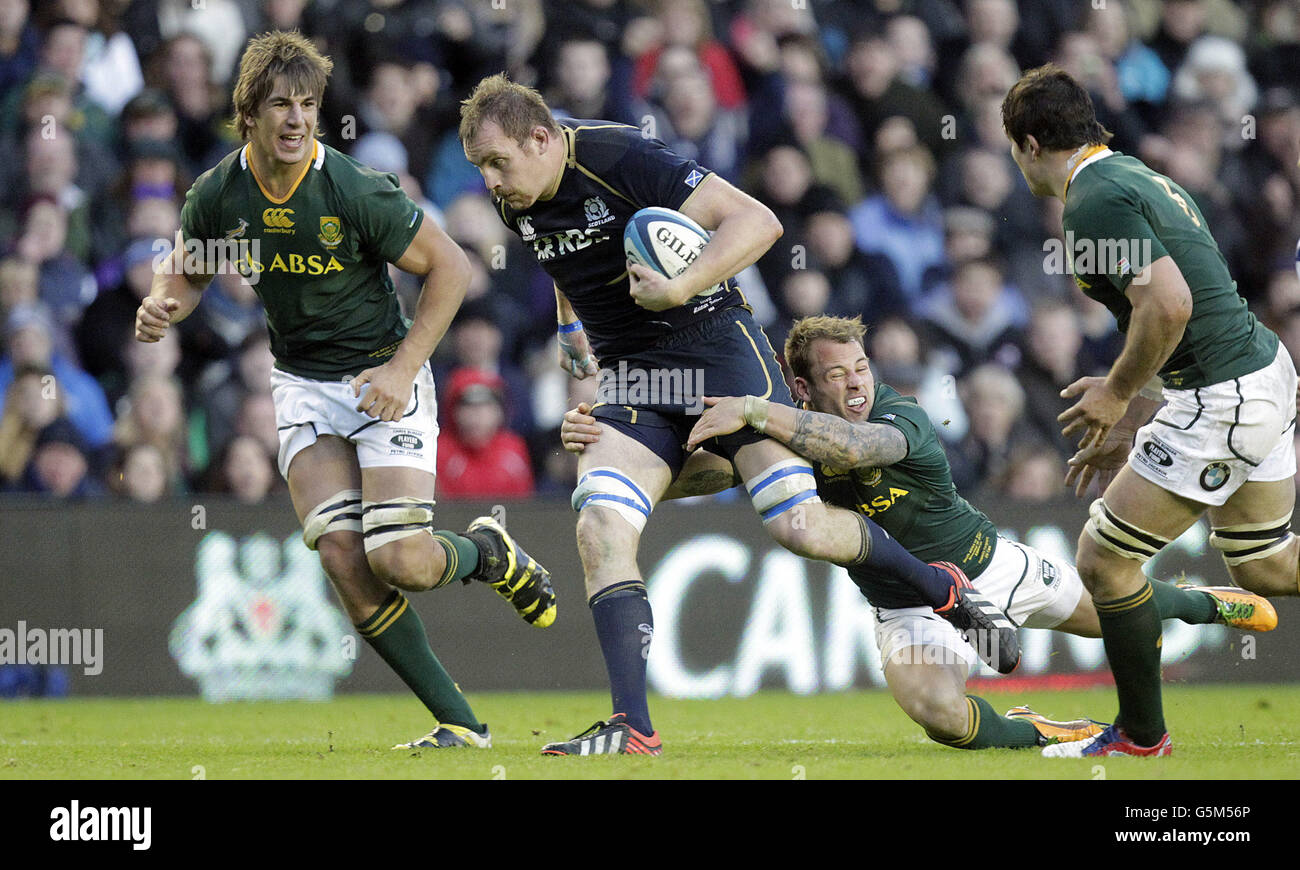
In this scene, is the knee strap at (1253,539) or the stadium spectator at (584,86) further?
the stadium spectator at (584,86)

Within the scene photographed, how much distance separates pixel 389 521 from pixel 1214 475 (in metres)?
3.00

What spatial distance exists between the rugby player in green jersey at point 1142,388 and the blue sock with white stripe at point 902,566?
0.53 m

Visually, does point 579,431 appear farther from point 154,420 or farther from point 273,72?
point 154,420

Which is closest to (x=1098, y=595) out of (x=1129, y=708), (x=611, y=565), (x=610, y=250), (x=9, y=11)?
(x=1129, y=708)

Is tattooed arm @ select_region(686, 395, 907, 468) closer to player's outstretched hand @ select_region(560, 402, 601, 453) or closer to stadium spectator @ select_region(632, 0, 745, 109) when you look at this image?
player's outstretched hand @ select_region(560, 402, 601, 453)

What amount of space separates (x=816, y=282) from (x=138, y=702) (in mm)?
4922

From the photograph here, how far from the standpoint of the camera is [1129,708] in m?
5.54

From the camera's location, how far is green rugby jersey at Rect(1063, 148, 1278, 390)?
5.17 m

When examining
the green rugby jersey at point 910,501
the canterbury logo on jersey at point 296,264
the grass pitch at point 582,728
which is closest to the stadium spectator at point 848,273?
the grass pitch at point 582,728

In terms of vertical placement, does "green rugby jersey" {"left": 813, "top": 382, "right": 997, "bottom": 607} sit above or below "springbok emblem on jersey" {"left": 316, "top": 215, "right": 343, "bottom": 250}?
below

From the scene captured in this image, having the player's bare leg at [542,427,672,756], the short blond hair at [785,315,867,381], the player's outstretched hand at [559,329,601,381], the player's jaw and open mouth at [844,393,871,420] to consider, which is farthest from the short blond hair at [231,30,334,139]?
the player's jaw and open mouth at [844,393,871,420]

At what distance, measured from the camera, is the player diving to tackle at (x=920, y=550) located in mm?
5844

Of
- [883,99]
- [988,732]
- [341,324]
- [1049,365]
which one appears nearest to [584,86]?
[883,99]

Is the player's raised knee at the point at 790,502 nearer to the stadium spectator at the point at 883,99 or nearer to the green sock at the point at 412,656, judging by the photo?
the green sock at the point at 412,656
